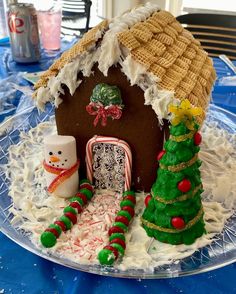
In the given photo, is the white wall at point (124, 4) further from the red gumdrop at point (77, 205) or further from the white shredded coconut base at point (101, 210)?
the red gumdrop at point (77, 205)

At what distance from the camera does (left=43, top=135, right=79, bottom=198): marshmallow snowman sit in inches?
30.4

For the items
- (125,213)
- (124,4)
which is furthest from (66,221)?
(124,4)

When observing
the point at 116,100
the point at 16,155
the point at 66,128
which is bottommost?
the point at 16,155

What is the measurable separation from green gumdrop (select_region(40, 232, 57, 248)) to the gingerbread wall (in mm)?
258

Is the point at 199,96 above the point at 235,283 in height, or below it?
above

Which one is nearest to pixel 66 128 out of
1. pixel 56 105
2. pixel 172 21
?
pixel 56 105

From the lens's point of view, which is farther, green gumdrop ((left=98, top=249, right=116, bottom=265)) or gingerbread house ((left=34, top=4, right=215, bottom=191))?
gingerbread house ((left=34, top=4, right=215, bottom=191))

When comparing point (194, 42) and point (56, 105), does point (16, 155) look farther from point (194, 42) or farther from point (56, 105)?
point (194, 42)

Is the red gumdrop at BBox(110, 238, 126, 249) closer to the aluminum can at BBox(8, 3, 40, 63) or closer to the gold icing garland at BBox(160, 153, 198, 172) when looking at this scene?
the gold icing garland at BBox(160, 153, 198, 172)

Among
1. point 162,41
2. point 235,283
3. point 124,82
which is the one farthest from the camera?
point 162,41

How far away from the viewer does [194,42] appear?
3.45 ft

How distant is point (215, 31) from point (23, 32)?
1021mm

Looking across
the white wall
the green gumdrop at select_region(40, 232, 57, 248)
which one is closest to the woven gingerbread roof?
the green gumdrop at select_region(40, 232, 57, 248)

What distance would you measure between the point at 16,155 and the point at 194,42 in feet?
1.93
